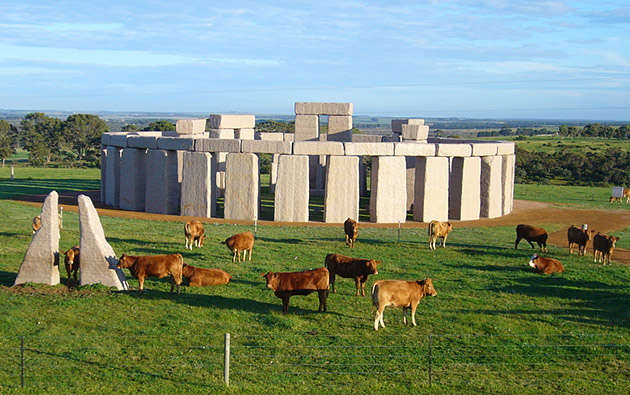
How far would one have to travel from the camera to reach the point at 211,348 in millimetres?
14508

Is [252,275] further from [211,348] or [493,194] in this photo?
[493,194]

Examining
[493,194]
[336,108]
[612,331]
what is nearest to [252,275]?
[612,331]

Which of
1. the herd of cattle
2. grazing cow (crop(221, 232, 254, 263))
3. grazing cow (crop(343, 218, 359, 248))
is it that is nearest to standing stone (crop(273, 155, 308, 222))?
grazing cow (crop(343, 218, 359, 248))

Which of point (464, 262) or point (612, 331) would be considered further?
point (464, 262)

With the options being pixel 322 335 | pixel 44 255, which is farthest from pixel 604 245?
pixel 44 255

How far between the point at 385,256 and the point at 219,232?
8.57 metres

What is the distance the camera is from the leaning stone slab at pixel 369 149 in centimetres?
3494

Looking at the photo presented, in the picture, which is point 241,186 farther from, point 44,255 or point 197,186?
point 44,255

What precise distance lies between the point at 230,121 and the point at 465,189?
18.9 m

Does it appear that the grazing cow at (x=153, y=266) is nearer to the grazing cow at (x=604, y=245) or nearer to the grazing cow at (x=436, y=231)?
the grazing cow at (x=436, y=231)

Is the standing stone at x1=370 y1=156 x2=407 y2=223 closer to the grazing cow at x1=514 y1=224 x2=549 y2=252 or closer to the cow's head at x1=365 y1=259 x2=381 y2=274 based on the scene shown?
the grazing cow at x1=514 y1=224 x2=549 y2=252

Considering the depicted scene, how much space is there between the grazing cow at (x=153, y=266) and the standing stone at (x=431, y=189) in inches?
802

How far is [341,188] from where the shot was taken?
3531 cm

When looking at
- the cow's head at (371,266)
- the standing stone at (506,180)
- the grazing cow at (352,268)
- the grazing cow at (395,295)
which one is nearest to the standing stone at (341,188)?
the standing stone at (506,180)
